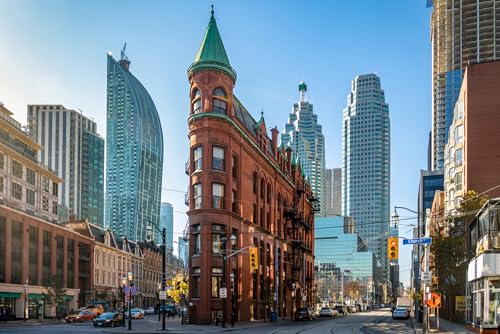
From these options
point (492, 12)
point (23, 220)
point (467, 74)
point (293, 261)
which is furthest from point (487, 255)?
point (492, 12)

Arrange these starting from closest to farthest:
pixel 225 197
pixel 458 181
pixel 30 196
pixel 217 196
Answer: pixel 217 196 < pixel 225 197 < pixel 458 181 < pixel 30 196

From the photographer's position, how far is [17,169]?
92.6m

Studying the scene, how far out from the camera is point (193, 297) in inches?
2074

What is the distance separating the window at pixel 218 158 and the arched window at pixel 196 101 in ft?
13.0

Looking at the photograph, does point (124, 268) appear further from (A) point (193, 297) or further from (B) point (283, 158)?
(A) point (193, 297)

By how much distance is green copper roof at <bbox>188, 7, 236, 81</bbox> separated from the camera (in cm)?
5434

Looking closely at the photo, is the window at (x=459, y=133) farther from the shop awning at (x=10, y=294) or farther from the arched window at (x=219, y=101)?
the shop awning at (x=10, y=294)

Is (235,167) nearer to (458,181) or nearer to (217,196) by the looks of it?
(217,196)

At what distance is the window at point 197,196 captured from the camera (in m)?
53.5

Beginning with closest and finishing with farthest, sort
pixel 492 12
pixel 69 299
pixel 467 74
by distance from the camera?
pixel 467 74, pixel 69 299, pixel 492 12

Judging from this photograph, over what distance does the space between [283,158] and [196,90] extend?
2939 centimetres

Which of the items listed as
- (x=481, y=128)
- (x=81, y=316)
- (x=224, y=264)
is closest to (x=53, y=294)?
(x=81, y=316)

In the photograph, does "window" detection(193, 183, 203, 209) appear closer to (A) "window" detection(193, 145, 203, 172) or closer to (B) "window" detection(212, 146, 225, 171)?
(A) "window" detection(193, 145, 203, 172)

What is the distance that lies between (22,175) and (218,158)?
51.7m
